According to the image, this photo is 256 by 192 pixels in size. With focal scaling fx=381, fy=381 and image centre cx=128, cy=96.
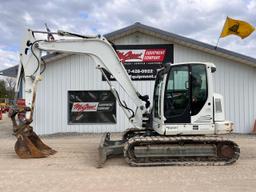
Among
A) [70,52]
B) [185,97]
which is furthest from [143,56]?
[185,97]

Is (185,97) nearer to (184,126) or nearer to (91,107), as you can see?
(184,126)

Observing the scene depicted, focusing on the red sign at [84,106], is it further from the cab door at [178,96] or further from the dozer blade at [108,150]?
the cab door at [178,96]

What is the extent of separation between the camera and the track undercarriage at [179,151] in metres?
10.5

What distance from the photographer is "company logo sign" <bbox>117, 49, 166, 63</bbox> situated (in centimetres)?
2006

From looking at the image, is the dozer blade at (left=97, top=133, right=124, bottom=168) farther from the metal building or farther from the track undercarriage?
the metal building

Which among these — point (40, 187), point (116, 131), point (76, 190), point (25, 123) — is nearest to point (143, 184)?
point (76, 190)

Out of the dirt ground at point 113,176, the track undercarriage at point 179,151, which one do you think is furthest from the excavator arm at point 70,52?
the track undercarriage at point 179,151

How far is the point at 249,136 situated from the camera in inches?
733

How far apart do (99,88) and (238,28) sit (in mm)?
7562

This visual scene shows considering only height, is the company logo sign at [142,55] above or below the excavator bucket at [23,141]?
above

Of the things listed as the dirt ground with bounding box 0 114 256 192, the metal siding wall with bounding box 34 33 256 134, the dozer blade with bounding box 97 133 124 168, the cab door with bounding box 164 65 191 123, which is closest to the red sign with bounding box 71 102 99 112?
the metal siding wall with bounding box 34 33 256 134

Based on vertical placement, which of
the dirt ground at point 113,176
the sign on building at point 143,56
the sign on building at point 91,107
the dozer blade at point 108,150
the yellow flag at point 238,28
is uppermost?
the yellow flag at point 238,28

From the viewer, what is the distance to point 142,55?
20094 millimetres

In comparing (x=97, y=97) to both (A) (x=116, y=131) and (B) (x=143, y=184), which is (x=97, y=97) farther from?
(B) (x=143, y=184)
